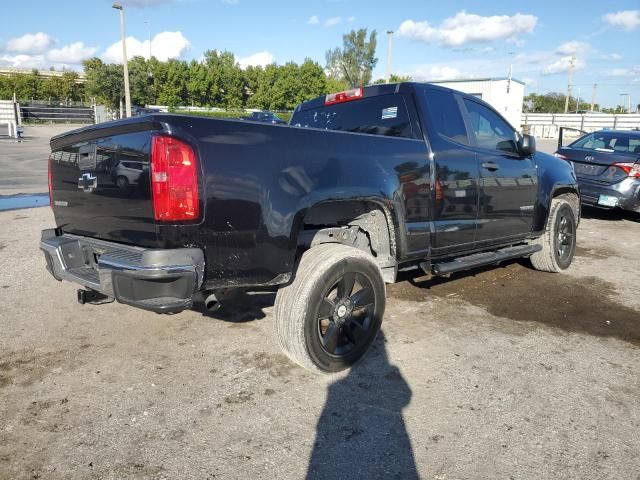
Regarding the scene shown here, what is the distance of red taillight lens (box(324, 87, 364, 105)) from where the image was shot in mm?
4395

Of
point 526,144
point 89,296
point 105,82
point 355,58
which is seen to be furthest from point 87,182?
point 355,58

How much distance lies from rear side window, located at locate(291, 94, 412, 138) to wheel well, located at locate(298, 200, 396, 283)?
78 cm

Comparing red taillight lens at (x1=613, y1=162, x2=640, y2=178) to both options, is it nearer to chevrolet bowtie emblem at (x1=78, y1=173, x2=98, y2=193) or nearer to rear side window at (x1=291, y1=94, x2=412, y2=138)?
rear side window at (x1=291, y1=94, x2=412, y2=138)

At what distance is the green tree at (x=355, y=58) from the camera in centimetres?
8212

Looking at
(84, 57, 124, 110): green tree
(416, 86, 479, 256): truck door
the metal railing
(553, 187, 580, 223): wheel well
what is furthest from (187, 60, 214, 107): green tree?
(416, 86, 479, 256): truck door

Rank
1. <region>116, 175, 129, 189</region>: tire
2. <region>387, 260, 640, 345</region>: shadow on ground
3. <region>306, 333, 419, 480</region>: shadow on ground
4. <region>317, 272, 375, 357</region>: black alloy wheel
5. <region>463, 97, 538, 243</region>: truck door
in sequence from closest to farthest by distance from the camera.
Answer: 1. <region>306, 333, 419, 480</region>: shadow on ground
2. <region>116, 175, 129, 189</region>: tire
3. <region>317, 272, 375, 357</region>: black alloy wheel
4. <region>387, 260, 640, 345</region>: shadow on ground
5. <region>463, 97, 538, 243</region>: truck door

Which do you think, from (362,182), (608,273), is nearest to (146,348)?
(362,182)

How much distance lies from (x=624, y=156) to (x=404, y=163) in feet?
22.6

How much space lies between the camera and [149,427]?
270cm

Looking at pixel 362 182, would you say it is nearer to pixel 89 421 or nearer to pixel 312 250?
pixel 312 250

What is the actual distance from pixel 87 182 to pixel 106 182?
0.89 feet

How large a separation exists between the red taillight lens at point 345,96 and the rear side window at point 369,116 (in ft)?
0.11

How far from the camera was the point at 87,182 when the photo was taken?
10.2ft

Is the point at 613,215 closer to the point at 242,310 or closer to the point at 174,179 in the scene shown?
the point at 242,310
